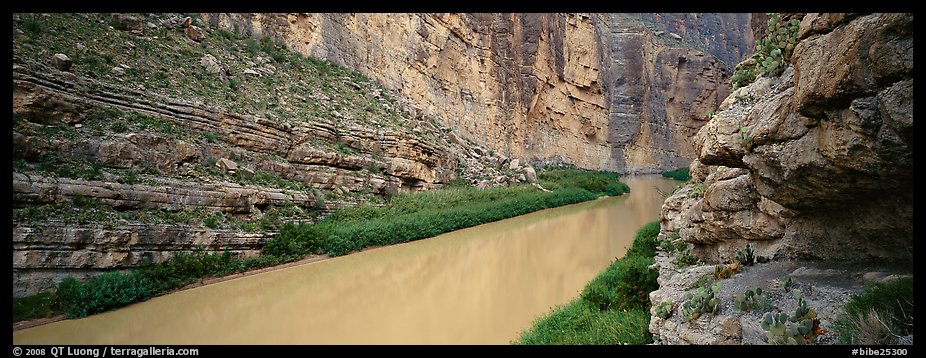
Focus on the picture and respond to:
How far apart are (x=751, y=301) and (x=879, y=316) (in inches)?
39.5

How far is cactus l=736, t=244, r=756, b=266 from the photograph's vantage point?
5.99 metres

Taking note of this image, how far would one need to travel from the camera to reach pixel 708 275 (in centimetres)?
593

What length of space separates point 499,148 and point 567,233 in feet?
64.4

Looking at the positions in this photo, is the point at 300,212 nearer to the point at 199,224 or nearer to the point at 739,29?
the point at 199,224

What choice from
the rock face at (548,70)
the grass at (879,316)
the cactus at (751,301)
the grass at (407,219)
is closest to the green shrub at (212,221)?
the grass at (407,219)

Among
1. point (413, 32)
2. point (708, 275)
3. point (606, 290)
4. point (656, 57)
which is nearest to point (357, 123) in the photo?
point (413, 32)

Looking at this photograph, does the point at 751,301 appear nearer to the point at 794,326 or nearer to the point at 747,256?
the point at 794,326

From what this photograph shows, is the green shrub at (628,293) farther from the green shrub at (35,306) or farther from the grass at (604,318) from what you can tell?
the green shrub at (35,306)

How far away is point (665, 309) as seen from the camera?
5043 millimetres

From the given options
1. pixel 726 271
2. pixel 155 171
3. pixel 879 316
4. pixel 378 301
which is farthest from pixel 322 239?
pixel 879 316

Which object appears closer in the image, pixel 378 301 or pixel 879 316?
pixel 879 316

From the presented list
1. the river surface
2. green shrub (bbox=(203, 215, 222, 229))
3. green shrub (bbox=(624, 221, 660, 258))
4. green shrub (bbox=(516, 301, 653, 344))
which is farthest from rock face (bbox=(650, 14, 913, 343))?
green shrub (bbox=(203, 215, 222, 229))

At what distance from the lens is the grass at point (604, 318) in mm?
6020

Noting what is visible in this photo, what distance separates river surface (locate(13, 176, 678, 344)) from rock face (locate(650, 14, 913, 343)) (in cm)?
392
